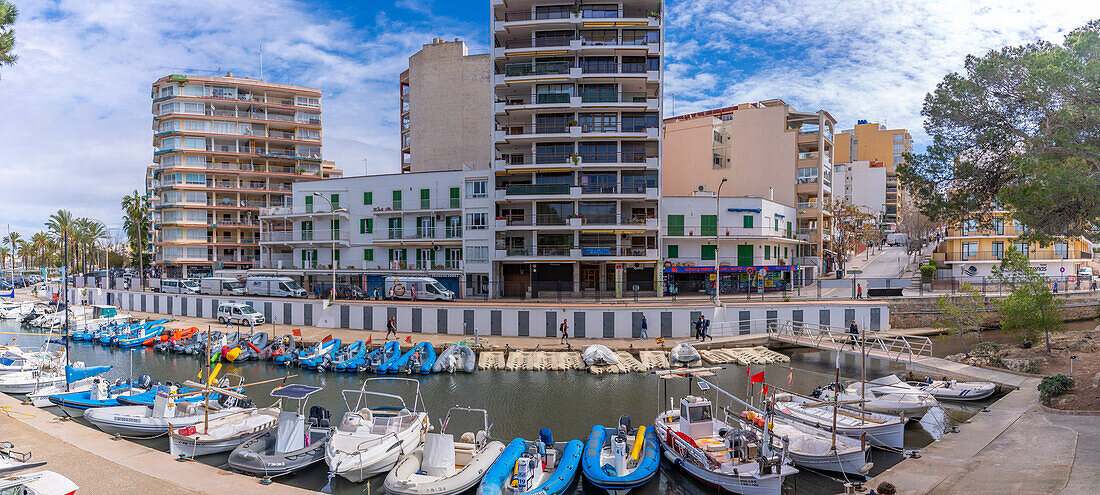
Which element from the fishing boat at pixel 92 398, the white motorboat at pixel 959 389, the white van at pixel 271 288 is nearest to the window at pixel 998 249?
the white motorboat at pixel 959 389

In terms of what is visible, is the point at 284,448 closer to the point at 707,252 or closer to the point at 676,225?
the point at 676,225

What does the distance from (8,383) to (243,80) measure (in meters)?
61.0

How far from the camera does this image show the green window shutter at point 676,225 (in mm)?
54094

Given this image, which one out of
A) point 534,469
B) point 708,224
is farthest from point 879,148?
point 534,469

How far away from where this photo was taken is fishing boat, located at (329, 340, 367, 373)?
111 ft

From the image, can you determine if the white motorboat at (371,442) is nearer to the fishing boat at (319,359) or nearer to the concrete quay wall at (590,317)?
the fishing boat at (319,359)

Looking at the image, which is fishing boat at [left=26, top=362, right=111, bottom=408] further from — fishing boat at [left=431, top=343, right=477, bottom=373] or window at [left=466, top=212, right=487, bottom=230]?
window at [left=466, top=212, right=487, bottom=230]

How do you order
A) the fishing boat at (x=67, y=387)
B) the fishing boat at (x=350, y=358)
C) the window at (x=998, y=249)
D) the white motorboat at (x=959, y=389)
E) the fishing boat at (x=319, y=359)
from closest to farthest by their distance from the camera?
the white motorboat at (x=959, y=389)
the fishing boat at (x=67, y=387)
the fishing boat at (x=350, y=358)
the fishing boat at (x=319, y=359)
the window at (x=998, y=249)

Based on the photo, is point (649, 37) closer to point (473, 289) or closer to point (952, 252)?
point (473, 289)

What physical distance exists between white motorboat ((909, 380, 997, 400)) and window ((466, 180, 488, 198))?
125 feet

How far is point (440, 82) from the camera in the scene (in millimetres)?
67625

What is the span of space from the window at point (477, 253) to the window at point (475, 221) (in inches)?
72.0

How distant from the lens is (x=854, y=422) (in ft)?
66.6

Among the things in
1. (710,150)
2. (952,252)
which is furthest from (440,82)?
(952,252)
